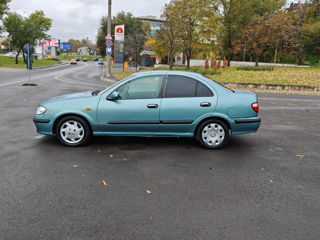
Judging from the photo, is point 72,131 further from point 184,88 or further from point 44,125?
point 184,88

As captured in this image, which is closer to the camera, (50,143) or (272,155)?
(272,155)

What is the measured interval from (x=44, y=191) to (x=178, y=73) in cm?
336

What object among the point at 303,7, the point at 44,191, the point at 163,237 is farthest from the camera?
the point at 303,7

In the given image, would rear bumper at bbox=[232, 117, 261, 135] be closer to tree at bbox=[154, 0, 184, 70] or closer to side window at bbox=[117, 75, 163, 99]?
side window at bbox=[117, 75, 163, 99]

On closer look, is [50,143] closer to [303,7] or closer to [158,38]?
[158,38]

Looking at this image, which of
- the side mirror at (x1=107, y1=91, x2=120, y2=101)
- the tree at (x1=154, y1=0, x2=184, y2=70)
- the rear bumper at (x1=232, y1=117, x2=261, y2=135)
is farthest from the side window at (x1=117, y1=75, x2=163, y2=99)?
the tree at (x1=154, y1=0, x2=184, y2=70)

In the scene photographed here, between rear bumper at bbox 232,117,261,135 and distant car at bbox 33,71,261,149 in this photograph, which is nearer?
distant car at bbox 33,71,261,149

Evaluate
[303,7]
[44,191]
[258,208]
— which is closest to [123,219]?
[44,191]

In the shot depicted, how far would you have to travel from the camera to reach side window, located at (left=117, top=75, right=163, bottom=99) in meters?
5.69

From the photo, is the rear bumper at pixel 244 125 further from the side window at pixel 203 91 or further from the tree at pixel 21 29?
the tree at pixel 21 29

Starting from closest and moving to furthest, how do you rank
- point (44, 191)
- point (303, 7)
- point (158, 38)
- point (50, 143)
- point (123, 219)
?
point (123, 219) < point (44, 191) < point (50, 143) < point (158, 38) < point (303, 7)

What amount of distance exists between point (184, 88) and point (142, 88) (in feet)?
2.79

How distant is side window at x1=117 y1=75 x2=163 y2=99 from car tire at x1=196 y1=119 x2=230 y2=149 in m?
1.19

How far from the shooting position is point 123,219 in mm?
3146
